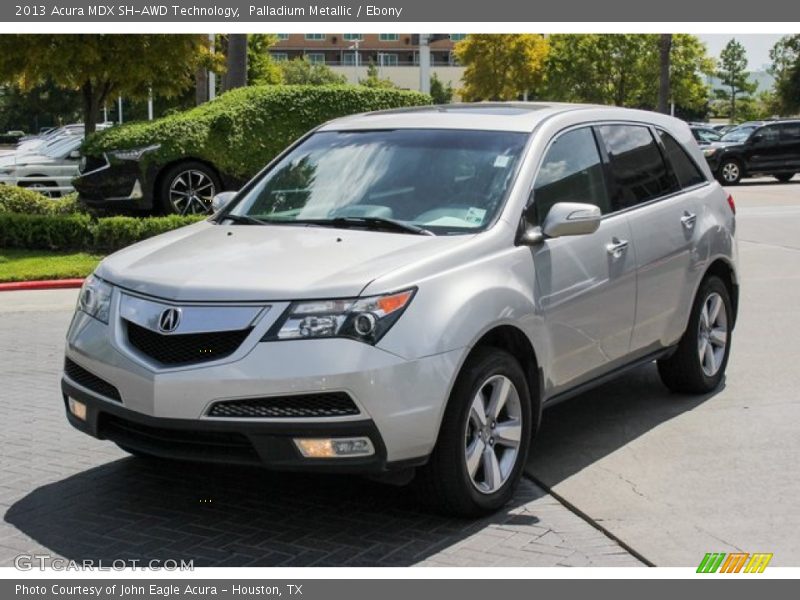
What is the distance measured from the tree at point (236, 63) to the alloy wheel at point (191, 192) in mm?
4292

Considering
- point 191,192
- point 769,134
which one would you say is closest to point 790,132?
point 769,134

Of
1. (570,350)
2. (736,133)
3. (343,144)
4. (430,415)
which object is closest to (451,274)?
(430,415)

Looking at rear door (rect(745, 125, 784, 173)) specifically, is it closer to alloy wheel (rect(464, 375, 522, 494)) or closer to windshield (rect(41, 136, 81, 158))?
windshield (rect(41, 136, 81, 158))

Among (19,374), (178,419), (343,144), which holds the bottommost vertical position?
(19,374)

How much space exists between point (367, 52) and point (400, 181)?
11419cm

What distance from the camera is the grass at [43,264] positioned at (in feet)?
43.9

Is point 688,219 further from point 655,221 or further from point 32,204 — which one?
point 32,204

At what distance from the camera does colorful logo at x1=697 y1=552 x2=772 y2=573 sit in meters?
4.67

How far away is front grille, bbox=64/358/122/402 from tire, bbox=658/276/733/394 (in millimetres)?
3723

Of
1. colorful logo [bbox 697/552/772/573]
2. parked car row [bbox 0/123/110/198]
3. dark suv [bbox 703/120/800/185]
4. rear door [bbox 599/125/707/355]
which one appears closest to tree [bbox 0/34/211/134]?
parked car row [bbox 0/123/110/198]

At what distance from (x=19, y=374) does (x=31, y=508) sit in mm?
3308

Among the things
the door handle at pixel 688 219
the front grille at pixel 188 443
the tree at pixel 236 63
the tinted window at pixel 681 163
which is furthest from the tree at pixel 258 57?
the front grille at pixel 188 443
